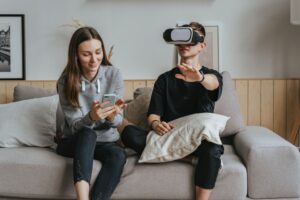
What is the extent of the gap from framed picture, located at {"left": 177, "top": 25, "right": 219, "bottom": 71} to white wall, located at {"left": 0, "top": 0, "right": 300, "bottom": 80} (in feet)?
0.12

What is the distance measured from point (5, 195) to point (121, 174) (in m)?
0.53

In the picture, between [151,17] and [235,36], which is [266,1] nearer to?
[235,36]

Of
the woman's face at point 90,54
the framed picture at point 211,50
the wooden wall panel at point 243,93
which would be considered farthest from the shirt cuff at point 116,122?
the wooden wall panel at point 243,93

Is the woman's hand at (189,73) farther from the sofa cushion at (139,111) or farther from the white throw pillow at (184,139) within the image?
the sofa cushion at (139,111)

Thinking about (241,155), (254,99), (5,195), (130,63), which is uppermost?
(130,63)

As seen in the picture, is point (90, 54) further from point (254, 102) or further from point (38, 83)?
point (254, 102)

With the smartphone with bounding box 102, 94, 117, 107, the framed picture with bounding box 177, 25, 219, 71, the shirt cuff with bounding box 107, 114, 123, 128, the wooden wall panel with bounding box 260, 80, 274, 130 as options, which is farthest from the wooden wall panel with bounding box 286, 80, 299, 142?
the smartphone with bounding box 102, 94, 117, 107

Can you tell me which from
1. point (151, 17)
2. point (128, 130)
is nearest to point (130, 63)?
point (151, 17)

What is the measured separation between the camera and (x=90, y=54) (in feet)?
6.97

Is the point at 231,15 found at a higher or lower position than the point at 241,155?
higher

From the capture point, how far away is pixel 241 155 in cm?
220

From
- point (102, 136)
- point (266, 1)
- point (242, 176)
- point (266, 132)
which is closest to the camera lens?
point (242, 176)

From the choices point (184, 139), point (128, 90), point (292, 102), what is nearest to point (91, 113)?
point (184, 139)

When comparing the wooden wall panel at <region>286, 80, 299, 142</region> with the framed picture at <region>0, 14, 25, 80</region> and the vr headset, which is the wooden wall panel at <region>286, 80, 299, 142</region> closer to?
the vr headset
